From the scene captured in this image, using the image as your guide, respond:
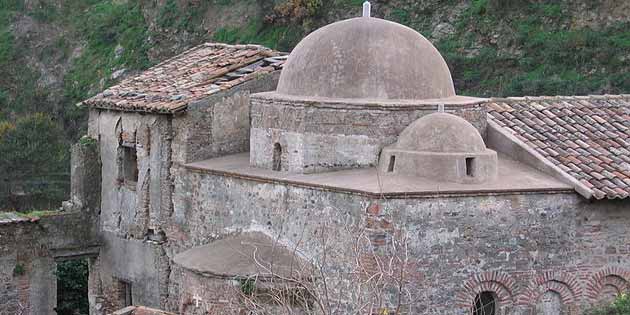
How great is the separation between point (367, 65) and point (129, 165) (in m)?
5.78

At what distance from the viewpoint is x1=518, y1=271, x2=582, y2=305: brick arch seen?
597 inches

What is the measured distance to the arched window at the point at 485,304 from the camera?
15004mm

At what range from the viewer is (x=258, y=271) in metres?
15.2

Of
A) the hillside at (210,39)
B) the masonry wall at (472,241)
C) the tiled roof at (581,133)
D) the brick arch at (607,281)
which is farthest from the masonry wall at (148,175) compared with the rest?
the hillside at (210,39)

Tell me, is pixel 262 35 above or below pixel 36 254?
above

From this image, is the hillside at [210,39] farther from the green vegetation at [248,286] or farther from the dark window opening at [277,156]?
the green vegetation at [248,286]

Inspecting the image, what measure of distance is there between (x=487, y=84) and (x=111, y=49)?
16.6 metres

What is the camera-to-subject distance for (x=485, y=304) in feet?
49.6

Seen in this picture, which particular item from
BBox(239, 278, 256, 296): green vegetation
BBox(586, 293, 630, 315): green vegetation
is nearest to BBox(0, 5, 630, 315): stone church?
BBox(239, 278, 256, 296): green vegetation

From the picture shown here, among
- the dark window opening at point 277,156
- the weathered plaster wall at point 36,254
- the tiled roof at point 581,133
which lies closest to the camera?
the tiled roof at point 581,133

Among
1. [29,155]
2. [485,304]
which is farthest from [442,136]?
[29,155]

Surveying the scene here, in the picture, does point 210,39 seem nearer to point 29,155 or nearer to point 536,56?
point 29,155

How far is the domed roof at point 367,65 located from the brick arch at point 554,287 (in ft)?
10.1

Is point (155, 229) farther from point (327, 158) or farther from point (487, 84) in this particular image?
point (487, 84)
